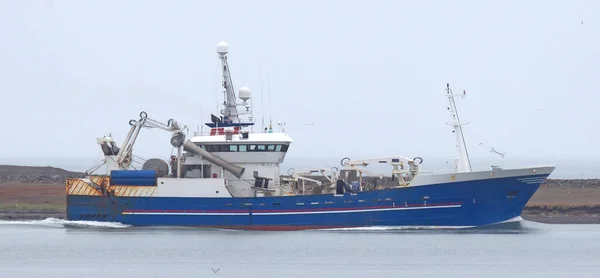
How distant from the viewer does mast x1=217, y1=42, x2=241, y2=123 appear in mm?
47000

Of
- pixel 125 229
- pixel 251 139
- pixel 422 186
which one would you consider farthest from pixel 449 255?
pixel 125 229

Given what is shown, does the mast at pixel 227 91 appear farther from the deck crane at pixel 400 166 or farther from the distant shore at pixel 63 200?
the distant shore at pixel 63 200

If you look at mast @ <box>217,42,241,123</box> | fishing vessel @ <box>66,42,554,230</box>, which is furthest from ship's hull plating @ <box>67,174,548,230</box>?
mast @ <box>217,42,241,123</box>

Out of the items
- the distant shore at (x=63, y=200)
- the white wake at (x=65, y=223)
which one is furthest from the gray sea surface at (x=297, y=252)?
the distant shore at (x=63, y=200)

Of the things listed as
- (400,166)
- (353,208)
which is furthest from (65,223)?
(400,166)

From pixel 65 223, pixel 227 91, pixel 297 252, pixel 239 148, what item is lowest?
pixel 297 252

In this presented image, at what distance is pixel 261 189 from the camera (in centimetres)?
4494

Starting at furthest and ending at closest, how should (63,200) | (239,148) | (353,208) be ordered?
(63,200), (239,148), (353,208)

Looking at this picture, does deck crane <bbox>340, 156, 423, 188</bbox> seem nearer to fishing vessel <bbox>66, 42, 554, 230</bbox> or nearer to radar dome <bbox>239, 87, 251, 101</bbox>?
fishing vessel <bbox>66, 42, 554, 230</bbox>

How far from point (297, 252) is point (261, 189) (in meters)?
6.33

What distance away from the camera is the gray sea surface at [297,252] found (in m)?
35.4

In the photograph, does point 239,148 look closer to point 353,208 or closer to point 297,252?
point 353,208

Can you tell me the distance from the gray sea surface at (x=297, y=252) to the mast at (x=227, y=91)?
512cm

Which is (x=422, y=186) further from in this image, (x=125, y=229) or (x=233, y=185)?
(x=125, y=229)
